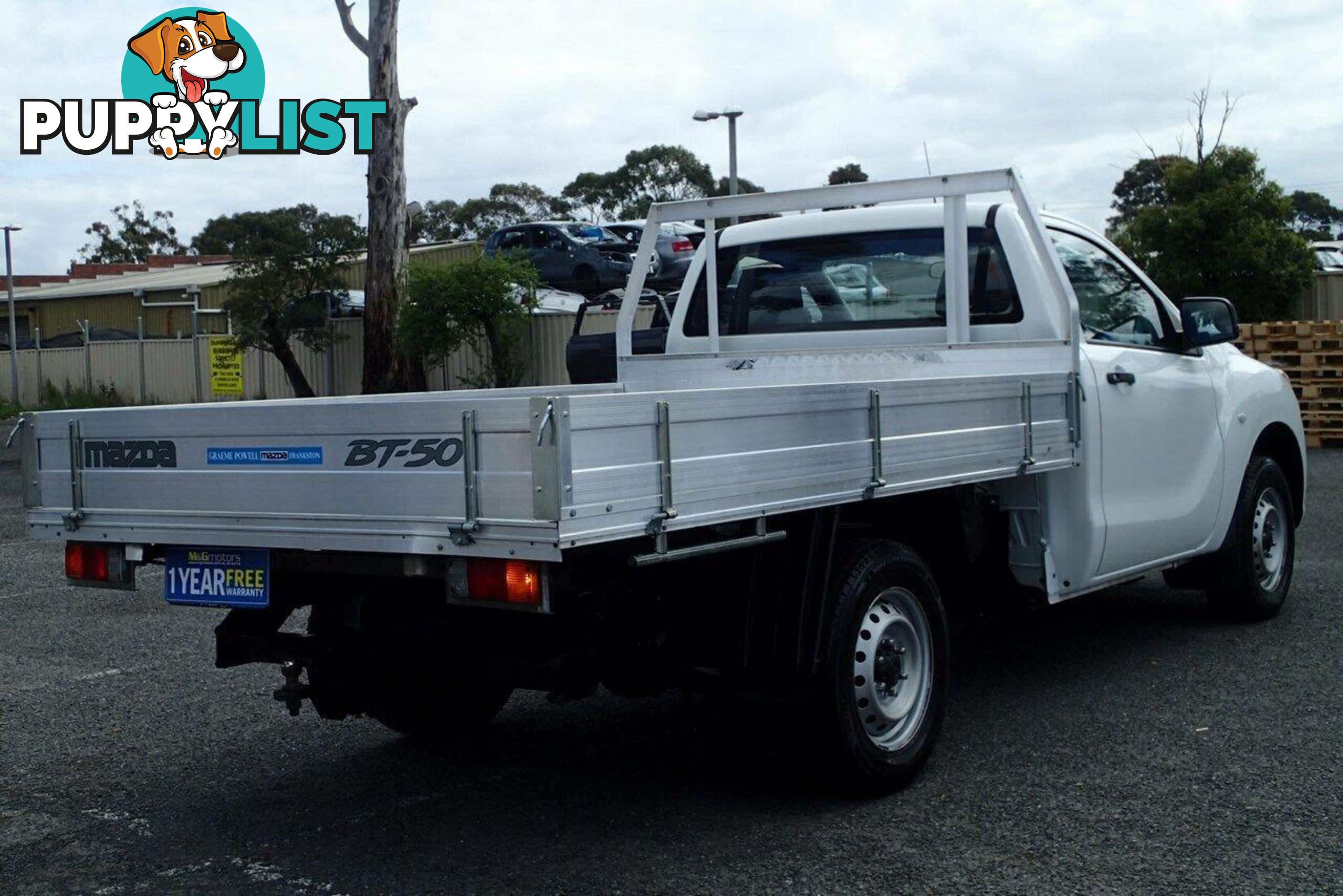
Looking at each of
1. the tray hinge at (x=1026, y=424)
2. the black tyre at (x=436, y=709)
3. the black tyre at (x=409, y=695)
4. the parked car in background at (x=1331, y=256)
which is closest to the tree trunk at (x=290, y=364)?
the black tyre at (x=409, y=695)

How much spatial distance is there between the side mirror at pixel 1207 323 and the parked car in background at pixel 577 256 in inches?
857

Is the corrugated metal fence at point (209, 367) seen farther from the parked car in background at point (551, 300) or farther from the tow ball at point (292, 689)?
the tow ball at point (292, 689)

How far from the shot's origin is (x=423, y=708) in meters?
5.55

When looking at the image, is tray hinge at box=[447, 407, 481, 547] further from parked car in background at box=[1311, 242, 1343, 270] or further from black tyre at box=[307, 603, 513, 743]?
parked car in background at box=[1311, 242, 1343, 270]

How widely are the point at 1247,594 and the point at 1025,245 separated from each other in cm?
246

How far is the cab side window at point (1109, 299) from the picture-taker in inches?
251

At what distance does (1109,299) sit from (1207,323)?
575mm

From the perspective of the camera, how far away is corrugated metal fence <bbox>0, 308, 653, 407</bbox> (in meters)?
23.4

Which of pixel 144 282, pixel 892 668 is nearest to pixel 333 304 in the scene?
pixel 892 668

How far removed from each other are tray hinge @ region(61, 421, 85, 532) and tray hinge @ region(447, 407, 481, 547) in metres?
1.59

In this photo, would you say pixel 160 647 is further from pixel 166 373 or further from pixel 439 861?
pixel 166 373

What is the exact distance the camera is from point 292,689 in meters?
4.82

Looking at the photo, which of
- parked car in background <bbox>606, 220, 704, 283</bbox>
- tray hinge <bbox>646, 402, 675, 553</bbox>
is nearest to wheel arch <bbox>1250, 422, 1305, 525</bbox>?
tray hinge <bbox>646, 402, 675, 553</bbox>

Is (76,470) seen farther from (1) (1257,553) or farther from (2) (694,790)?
(1) (1257,553)
